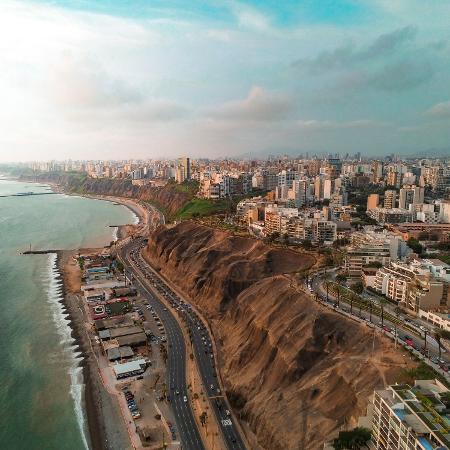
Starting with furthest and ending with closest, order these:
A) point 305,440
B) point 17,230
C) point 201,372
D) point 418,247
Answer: point 17,230 < point 418,247 < point 201,372 < point 305,440

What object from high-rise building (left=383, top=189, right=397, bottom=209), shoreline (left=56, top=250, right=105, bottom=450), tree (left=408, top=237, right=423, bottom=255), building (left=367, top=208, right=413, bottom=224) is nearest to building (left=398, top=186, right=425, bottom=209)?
high-rise building (left=383, top=189, right=397, bottom=209)

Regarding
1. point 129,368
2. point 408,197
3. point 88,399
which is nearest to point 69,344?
point 129,368

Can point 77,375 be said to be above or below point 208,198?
below

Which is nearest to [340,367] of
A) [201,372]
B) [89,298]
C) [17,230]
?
[201,372]

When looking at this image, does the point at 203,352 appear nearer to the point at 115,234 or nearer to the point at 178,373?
the point at 178,373

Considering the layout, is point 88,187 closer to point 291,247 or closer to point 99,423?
point 291,247

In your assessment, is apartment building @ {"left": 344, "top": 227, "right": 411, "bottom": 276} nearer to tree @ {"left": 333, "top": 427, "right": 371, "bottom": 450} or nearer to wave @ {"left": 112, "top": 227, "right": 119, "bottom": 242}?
tree @ {"left": 333, "top": 427, "right": 371, "bottom": 450}

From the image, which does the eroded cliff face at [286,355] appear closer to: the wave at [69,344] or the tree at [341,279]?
the tree at [341,279]
